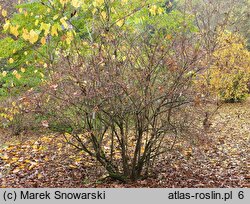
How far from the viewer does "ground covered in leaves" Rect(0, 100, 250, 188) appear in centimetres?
532

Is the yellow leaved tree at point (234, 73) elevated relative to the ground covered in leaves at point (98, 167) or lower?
elevated

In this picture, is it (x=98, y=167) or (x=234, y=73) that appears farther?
(x=234, y=73)

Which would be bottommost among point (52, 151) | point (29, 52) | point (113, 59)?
point (52, 151)

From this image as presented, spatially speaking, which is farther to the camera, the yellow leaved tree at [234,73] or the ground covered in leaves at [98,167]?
the yellow leaved tree at [234,73]

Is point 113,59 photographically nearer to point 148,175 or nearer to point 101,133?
point 101,133

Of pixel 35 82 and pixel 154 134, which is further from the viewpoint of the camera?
pixel 35 82

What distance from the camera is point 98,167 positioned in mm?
5797

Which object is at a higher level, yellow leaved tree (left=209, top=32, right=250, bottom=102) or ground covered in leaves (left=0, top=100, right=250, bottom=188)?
yellow leaved tree (left=209, top=32, right=250, bottom=102)

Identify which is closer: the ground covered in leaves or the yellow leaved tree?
the ground covered in leaves

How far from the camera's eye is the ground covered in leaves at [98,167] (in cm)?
532

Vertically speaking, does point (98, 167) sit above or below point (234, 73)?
below

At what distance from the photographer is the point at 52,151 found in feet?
22.0
